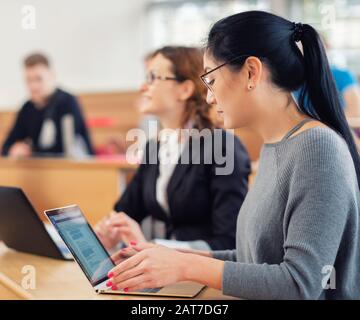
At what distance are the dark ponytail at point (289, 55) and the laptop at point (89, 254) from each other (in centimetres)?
41

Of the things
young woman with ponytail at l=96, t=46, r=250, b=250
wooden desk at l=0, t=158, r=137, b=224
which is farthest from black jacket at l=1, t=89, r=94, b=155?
young woman with ponytail at l=96, t=46, r=250, b=250

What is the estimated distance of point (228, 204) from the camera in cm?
177

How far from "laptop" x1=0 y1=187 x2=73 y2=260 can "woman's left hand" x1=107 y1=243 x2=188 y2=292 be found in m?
0.43

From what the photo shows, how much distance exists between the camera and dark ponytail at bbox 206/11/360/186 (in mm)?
1164

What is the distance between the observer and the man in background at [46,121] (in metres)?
3.95

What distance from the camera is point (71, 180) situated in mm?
2986

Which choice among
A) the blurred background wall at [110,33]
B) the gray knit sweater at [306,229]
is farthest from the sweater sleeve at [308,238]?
the blurred background wall at [110,33]

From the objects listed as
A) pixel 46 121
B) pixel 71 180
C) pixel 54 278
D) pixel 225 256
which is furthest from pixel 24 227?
pixel 46 121

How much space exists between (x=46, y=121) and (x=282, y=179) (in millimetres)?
3062

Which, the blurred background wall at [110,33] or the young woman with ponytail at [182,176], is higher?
the blurred background wall at [110,33]

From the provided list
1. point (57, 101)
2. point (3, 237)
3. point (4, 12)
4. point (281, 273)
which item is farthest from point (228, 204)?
point (4, 12)

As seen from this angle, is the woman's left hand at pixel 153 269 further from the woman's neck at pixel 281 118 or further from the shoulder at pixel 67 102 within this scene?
the shoulder at pixel 67 102

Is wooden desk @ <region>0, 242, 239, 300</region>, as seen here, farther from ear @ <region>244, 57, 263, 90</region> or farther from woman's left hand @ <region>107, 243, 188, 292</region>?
ear @ <region>244, 57, 263, 90</region>
